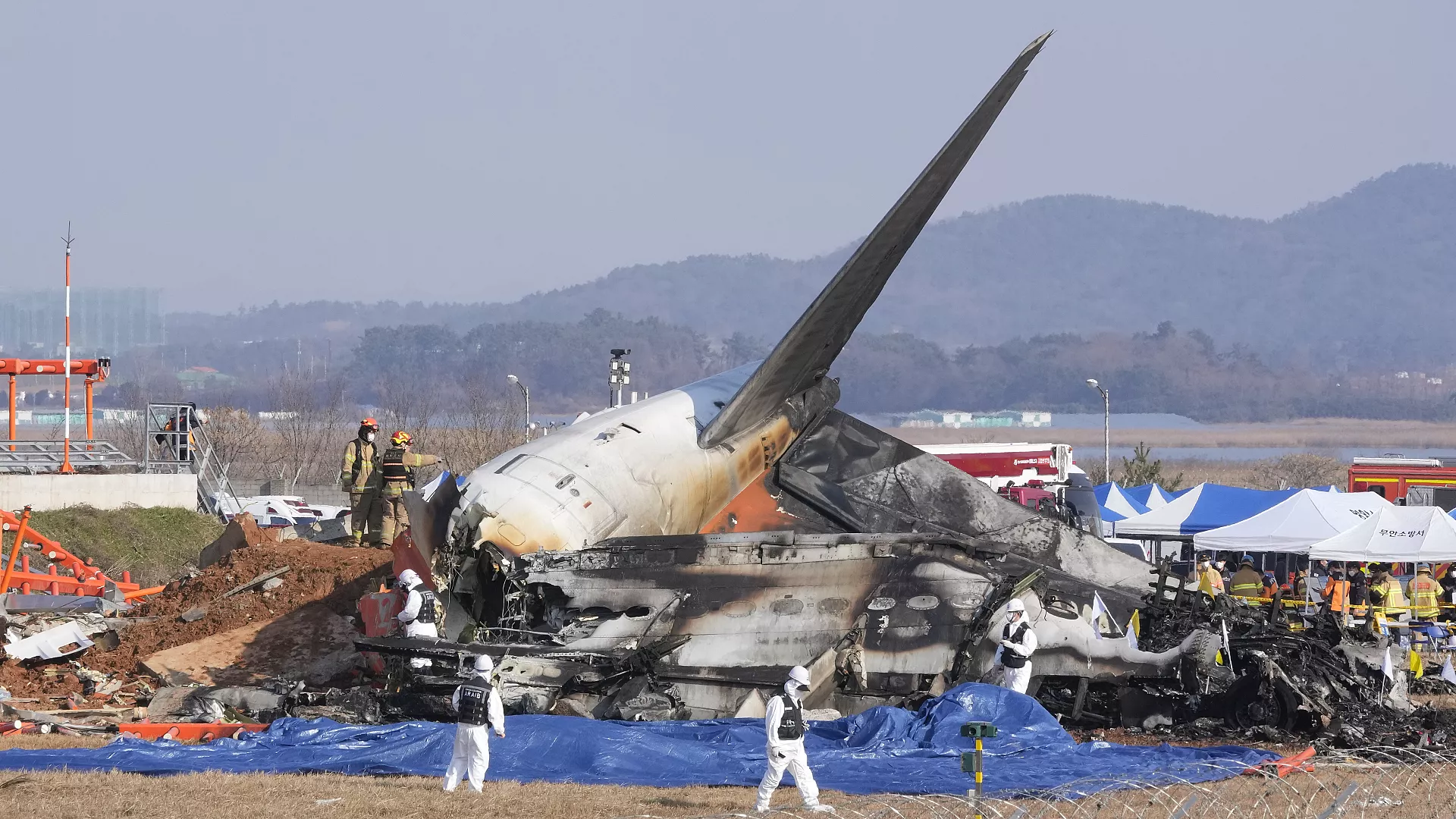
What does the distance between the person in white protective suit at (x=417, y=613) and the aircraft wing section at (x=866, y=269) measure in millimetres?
5376

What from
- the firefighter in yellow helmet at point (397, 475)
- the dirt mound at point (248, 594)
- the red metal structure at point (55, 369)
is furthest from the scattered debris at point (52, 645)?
the red metal structure at point (55, 369)

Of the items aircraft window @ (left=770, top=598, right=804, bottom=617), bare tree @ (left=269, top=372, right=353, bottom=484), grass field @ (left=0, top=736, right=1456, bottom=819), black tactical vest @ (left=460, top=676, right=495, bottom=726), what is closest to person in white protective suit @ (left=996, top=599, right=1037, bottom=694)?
aircraft window @ (left=770, top=598, right=804, bottom=617)

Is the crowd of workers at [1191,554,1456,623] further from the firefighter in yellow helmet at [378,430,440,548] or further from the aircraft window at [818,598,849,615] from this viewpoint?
the firefighter in yellow helmet at [378,430,440,548]

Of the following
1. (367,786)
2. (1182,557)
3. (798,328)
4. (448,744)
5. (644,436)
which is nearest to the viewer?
(367,786)

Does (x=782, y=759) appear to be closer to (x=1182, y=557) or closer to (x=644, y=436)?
(x=644, y=436)

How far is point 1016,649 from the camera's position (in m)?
18.5

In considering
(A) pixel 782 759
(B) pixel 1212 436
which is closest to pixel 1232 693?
(A) pixel 782 759

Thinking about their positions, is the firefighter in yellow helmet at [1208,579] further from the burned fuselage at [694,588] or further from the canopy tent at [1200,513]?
the burned fuselage at [694,588]

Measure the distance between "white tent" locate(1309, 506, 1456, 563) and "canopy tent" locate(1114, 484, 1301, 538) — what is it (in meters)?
5.45

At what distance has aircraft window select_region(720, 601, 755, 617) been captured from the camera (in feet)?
63.3

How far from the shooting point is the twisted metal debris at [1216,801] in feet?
41.3

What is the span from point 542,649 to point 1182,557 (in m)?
31.6

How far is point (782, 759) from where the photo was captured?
535 inches

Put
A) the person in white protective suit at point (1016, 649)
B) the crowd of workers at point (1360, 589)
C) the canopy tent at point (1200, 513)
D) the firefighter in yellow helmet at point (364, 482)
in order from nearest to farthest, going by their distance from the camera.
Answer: the person in white protective suit at point (1016, 649) → the firefighter in yellow helmet at point (364, 482) → the crowd of workers at point (1360, 589) → the canopy tent at point (1200, 513)
